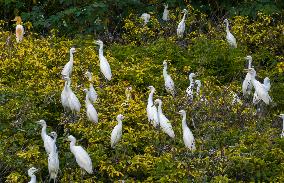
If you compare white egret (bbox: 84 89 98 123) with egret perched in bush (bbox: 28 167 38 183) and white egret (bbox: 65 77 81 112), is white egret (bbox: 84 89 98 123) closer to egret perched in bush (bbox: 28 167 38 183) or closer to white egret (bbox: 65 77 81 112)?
white egret (bbox: 65 77 81 112)

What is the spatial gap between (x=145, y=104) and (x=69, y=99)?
3.61ft

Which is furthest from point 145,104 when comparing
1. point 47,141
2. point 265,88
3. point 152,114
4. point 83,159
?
point 83,159

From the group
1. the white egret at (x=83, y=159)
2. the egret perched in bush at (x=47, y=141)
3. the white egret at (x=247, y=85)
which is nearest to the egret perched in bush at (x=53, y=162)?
the egret perched in bush at (x=47, y=141)

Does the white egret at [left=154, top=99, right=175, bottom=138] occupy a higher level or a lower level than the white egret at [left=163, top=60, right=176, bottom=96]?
higher

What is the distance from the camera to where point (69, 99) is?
7.84 m

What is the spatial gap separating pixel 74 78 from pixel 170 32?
2.85 metres

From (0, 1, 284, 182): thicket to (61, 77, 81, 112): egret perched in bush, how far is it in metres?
0.13

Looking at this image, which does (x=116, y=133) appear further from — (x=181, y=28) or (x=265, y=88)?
(x=181, y=28)

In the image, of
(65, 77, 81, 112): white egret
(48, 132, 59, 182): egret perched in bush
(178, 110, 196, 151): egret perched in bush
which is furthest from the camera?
(65, 77, 81, 112): white egret

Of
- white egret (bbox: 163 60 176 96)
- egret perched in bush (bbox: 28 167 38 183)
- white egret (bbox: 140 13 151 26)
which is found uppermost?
white egret (bbox: 140 13 151 26)

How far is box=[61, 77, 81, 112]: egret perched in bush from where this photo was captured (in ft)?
25.7

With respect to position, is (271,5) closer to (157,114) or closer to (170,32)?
(170,32)

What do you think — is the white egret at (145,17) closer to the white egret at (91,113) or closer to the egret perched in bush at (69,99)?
the egret perched in bush at (69,99)

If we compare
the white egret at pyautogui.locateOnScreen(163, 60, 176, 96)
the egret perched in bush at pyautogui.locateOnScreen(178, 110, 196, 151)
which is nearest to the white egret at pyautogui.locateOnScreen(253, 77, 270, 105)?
the white egret at pyautogui.locateOnScreen(163, 60, 176, 96)
